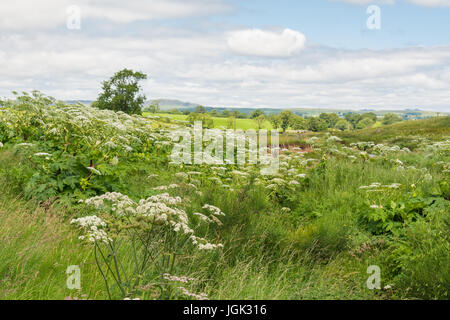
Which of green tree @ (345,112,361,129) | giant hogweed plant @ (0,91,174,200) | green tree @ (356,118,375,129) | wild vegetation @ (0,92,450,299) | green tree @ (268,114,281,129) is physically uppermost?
green tree @ (345,112,361,129)

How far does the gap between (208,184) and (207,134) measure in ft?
Result: 11.6

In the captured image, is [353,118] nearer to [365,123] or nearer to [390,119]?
[365,123]

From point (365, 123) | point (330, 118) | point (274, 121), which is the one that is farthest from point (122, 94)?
point (365, 123)

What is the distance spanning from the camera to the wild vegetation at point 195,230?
140 inches

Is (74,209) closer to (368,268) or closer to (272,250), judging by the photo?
(272,250)

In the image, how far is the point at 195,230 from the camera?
5.55m

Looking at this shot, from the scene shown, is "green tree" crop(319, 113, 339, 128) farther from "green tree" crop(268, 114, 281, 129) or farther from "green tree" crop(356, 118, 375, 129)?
"green tree" crop(268, 114, 281, 129)

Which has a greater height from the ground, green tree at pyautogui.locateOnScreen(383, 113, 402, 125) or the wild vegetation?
green tree at pyautogui.locateOnScreen(383, 113, 402, 125)

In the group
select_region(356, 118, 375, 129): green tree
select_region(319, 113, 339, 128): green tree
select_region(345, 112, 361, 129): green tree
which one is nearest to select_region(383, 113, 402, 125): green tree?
select_region(356, 118, 375, 129): green tree

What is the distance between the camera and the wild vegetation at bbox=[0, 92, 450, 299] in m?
3.56

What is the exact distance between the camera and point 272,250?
554 cm

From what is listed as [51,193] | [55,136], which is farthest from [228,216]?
[55,136]

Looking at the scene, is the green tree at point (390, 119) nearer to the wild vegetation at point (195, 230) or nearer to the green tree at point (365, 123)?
the green tree at point (365, 123)

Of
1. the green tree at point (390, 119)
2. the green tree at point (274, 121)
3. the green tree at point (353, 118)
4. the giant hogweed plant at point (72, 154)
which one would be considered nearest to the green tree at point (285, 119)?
the green tree at point (274, 121)
